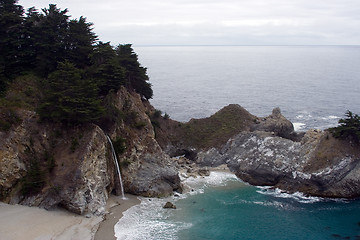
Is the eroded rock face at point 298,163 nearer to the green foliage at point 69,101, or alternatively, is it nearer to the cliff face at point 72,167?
the cliff face at point 72,167

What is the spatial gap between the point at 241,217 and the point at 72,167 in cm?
1984

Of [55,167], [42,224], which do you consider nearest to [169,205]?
[55,167]

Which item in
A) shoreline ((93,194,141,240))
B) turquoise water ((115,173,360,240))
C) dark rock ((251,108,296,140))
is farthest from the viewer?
dark rock ((251,108,296,140))

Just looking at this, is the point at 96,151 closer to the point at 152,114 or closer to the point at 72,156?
the point at 72,156

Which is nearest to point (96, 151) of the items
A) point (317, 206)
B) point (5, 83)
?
point (5, 83)

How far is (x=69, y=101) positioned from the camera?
38500mm

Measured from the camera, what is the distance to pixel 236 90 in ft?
417

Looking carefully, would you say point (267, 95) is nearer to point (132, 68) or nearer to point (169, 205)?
point (132, 68)

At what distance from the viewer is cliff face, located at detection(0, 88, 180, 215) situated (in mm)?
34969

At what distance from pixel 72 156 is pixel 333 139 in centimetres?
3538

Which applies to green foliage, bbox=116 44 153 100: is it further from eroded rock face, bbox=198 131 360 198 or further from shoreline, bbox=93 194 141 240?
shoreline, bbox=93 194 141 240

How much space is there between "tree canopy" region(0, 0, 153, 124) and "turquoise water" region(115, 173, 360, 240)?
44.9ft

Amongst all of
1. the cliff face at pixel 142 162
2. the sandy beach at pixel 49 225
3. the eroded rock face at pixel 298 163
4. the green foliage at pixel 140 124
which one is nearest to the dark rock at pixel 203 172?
the eroded rock face at pixel 298 163

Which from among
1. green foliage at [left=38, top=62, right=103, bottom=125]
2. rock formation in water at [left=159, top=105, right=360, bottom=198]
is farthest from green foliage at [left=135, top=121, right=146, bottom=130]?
rock formation in water at [left=159, top=105, right=360, bottom=198]
